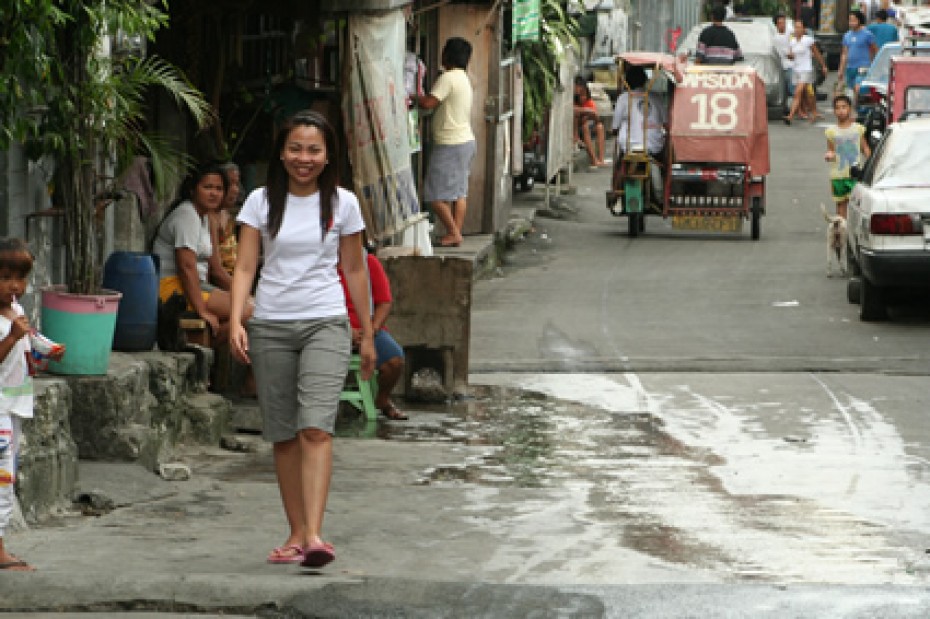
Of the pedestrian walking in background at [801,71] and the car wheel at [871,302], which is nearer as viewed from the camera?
the car wheel at [871,302]

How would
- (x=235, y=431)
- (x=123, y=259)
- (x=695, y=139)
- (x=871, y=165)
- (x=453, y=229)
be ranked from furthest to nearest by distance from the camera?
(x=695, y=139) < (x=453, y=229) < (x=871, y=165) < (x=235, y=431) < (x=123, y=259)

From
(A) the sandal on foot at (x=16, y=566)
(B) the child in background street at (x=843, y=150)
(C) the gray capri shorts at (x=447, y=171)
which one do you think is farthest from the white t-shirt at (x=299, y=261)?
(B) the child in background street at (x=843, y=150)

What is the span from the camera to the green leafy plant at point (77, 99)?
8.48 meters

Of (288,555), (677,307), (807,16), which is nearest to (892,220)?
(677,307)

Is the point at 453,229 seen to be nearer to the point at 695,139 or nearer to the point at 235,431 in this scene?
the point at 695,139

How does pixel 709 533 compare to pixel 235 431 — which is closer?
pixel 709 533

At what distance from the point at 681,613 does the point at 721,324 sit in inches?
366

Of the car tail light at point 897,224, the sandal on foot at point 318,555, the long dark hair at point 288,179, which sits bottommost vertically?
the sandal on foot at point 318,555

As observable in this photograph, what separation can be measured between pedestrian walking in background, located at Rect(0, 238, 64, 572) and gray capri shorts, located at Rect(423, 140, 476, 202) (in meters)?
11.2

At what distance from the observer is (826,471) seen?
996 cm

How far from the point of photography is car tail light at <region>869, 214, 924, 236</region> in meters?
15.2

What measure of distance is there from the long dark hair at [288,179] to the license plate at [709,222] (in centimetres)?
1447

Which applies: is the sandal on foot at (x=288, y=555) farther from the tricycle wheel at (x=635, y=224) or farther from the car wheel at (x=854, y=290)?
the tricycle wheel at (x=635, y=224)

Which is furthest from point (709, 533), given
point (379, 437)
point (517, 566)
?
point (379, 437)
